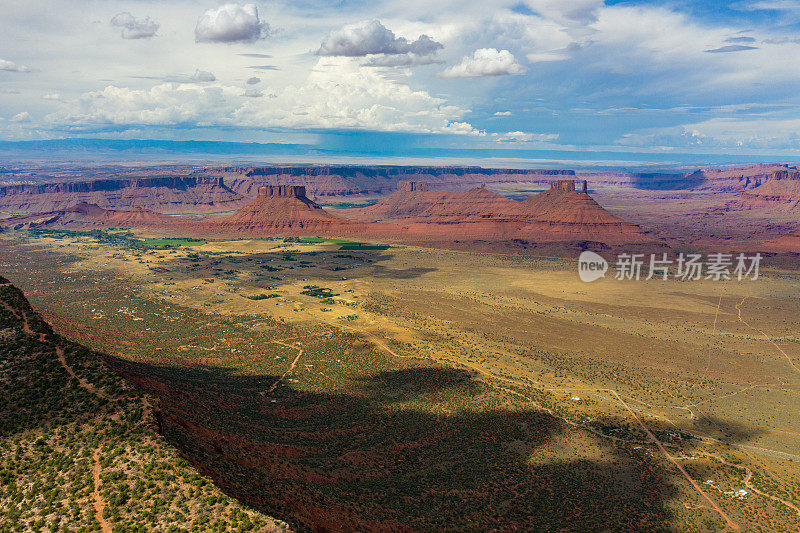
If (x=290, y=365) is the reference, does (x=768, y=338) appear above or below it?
above

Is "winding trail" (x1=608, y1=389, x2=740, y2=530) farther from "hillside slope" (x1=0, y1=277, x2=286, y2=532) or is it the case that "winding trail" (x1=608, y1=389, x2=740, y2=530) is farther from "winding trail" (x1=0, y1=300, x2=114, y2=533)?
"winding trail" (x1=0, y1=300, x2=114, y2=533)

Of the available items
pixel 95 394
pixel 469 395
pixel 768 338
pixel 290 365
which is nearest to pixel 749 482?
pixel 469 395

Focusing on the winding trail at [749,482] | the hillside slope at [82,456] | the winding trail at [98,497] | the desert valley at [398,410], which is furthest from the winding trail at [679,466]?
the winding trail at [98,497]

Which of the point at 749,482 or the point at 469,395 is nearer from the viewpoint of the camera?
the point at 749,482

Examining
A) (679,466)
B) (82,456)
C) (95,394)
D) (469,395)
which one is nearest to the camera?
(82,456)

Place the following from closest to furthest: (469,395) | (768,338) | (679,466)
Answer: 1. (679,466)
2. (469,395)
3. (768,338)

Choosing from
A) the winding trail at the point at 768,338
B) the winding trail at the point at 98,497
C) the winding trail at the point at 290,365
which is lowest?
the winding trail at the point at 290,365

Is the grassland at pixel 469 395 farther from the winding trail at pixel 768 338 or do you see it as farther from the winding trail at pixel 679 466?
the winding trail at pixel 768 338

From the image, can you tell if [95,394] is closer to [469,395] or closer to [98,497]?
[98,497]
